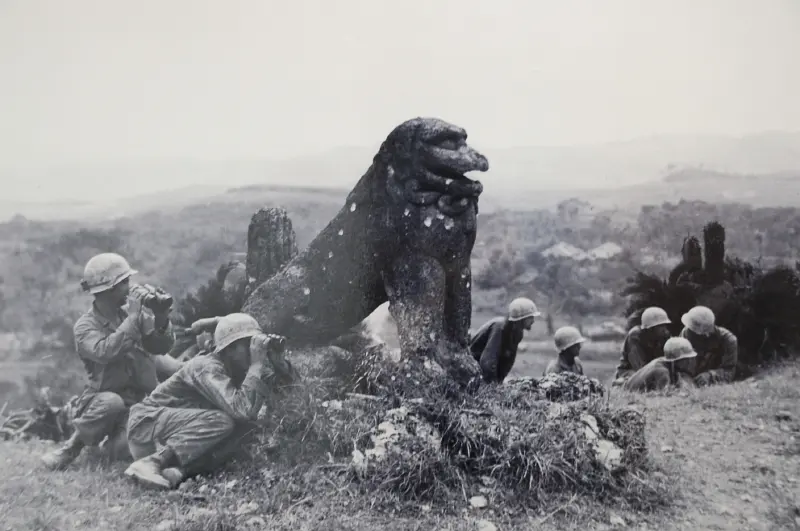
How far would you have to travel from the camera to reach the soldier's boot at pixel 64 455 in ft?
13.9

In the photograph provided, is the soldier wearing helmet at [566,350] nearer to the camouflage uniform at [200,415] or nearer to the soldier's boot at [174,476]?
the camouflage uniform at [200,415]

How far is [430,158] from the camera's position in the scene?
14.4 ft

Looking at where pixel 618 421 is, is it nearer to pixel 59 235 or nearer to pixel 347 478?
pixel 347 478

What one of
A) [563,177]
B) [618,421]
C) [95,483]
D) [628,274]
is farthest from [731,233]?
[95,483]

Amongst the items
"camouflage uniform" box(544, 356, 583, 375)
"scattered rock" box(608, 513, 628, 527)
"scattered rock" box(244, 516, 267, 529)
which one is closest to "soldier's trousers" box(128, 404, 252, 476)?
"scattered rock" box(244, 516, 267, 529)

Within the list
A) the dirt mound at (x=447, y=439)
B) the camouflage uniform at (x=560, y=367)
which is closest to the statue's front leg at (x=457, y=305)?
the dirt mound at (x=447, y=439)

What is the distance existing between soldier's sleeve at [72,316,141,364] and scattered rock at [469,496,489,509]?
225 centimetres

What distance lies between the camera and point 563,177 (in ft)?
21.3

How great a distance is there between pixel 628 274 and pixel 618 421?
2780 mm

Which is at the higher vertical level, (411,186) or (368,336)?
(411,186)

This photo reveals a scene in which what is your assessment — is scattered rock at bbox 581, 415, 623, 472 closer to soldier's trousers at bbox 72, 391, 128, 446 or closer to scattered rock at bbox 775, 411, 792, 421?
scattered rock at bbox 775, 411, 792, 421

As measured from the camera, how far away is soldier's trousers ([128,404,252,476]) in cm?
402

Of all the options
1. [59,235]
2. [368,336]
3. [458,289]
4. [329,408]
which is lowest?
[329,408]

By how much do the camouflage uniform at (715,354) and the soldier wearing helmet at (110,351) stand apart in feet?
16.4
